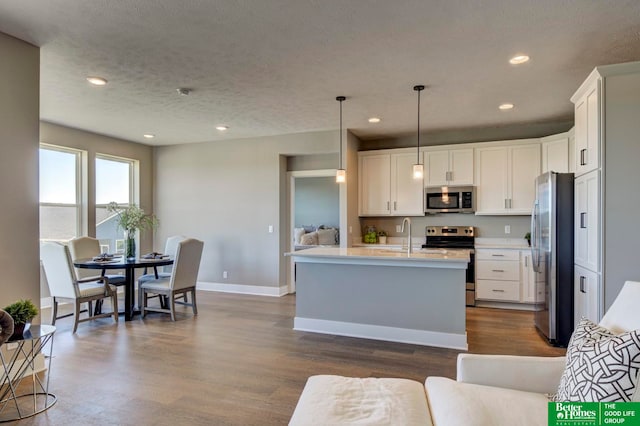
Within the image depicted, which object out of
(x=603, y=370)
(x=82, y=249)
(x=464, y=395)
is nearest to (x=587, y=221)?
(x=603, y=370)

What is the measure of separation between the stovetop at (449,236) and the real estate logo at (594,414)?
4.38 metres

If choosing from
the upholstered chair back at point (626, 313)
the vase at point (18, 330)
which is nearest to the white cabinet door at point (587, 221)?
the upholstered chair back at point (626, 313)

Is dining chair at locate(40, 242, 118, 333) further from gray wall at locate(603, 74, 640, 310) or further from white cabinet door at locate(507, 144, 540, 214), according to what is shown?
white cabinet door at locate(507, 144, 540, 214)

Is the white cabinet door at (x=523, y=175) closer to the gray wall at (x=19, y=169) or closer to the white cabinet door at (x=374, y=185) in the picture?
the white cabinet door at (x=374, y=185)

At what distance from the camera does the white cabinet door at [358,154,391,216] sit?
5.92m

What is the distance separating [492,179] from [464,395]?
4450mm

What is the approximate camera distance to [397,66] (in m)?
3.27

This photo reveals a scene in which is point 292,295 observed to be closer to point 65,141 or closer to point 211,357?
point 211,357

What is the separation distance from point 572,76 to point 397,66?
175 cm

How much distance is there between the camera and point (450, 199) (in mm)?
5602

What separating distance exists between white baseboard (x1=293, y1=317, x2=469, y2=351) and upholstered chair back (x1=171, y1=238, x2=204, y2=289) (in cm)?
156

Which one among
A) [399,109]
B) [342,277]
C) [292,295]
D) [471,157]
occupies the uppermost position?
[399,109]

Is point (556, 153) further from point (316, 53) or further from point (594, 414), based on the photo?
point (594, 414)

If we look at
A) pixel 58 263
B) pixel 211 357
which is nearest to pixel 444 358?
pixel 211 357
